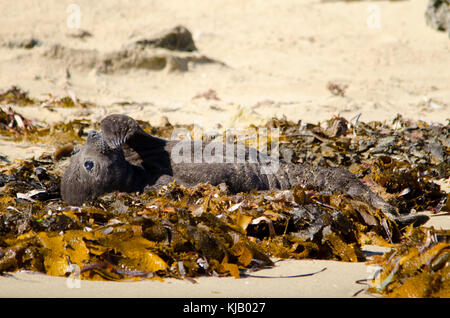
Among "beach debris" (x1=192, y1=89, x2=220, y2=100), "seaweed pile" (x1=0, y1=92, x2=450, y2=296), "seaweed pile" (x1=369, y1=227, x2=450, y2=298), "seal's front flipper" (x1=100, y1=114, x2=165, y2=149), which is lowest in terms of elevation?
"seaweed pile" (x1=0, y1=92, x2=450, y2=296)

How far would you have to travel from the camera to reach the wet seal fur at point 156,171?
3.87 meters

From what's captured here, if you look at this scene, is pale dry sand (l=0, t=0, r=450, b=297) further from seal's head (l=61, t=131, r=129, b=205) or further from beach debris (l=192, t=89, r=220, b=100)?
seal's head (l=61, t=131, r=129, b=205)

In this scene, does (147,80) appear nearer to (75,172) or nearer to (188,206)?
(75,172)

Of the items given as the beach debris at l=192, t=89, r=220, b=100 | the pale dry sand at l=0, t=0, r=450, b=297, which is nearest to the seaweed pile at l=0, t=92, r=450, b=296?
the pale dry sand at l=0, t=0, r=450, b=297

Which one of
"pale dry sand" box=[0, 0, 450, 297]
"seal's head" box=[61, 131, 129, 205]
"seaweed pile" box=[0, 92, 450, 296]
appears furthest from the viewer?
"seal's head" box=[61, 131, 129, 205]

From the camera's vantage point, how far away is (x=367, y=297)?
2.32m

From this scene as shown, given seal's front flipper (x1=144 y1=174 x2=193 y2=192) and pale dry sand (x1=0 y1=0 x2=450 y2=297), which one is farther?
seal's front flipper (x1=144 y1=174 x2=193 y2=192)

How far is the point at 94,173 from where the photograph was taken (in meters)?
3.86

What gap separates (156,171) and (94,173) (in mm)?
538

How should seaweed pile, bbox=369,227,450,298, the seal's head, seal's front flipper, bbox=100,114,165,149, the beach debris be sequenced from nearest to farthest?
seaweed pile, bbox=369,227,450,298 < the seal's head < seal's front flipper, bbox=100,114,165,149 < the beach debris

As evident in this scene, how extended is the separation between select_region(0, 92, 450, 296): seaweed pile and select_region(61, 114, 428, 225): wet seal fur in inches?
7.5

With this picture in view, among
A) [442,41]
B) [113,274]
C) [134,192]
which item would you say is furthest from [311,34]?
[113,274]

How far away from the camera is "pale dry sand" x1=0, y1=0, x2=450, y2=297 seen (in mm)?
2568

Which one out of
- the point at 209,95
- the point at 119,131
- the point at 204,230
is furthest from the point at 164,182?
the point at 209,95
